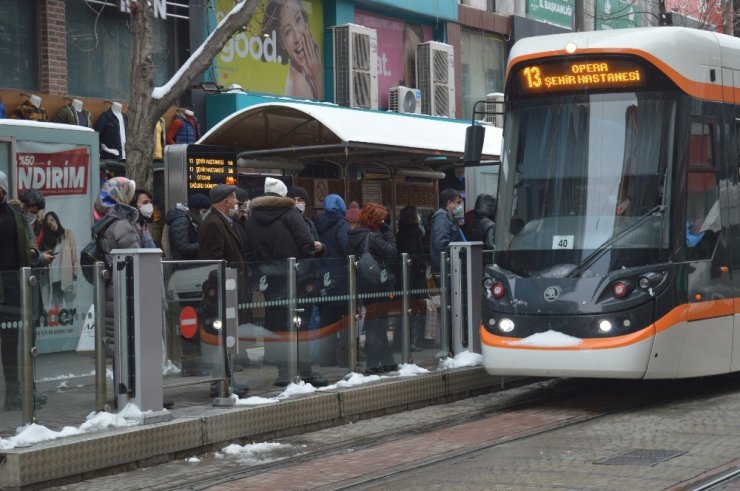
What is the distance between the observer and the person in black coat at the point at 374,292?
13016 mm

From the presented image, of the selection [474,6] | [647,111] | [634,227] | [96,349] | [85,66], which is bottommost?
[96,349]

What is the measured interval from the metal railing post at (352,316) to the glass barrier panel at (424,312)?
3.14 ft

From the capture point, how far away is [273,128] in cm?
1756

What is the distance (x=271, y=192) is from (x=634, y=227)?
327 centimetres

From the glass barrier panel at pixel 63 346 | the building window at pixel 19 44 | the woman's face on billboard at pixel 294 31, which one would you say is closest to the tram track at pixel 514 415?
the glass barrier panel at pixel 63 346

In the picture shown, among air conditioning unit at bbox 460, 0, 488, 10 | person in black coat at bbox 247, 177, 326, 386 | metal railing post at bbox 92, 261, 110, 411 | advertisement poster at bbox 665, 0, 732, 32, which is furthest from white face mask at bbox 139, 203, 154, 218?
advertisement poster at bbox 665, 0, 732, 32

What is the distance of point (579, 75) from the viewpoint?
12484mm

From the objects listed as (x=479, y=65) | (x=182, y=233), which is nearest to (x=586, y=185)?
(x=182, y=233)

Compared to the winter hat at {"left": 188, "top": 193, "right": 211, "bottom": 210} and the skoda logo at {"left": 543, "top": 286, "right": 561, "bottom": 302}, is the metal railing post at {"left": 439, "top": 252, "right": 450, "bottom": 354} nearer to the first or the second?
the skoda logo at {"left": 543, "top": 286, "right": 561, "bottom": 302}

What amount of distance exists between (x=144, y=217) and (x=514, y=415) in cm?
381

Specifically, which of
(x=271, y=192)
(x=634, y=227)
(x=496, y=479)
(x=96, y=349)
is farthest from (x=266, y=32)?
(x=496, y=479)

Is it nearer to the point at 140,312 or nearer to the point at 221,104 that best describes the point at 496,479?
the point at 140,312

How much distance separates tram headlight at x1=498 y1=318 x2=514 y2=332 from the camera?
12.2m

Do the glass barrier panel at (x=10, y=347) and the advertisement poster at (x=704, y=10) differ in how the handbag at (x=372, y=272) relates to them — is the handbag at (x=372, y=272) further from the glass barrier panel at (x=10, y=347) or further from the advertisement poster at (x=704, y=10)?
the advertisement poster at (x=704, y=10)
